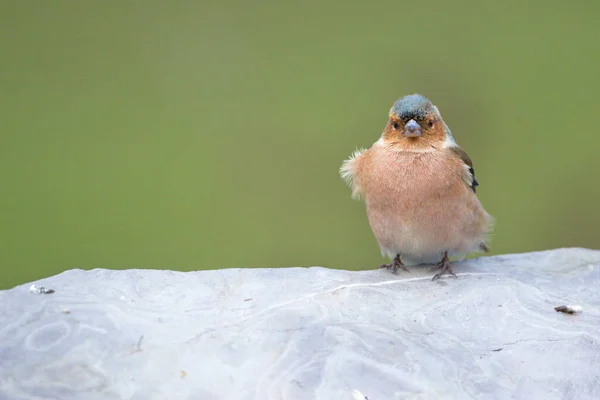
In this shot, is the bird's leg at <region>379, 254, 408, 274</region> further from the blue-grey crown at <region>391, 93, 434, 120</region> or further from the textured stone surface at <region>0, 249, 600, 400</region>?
the blue-grey crown at <region>391, 93, 434, 120</region>

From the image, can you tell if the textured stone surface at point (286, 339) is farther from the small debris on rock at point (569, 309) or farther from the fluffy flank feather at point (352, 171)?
the fluffy flank feather at point (352, 171)

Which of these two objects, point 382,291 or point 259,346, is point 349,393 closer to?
point 259,346

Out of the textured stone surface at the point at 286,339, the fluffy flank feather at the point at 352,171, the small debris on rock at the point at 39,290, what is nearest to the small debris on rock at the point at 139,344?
the textured stone surface at the point at 286,339

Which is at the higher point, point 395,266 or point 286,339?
point 286,339

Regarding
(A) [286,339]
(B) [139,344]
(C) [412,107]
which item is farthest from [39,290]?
(C) [412,107]

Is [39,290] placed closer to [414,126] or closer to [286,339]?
[286,339]

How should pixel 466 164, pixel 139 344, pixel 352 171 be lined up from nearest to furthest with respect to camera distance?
A: 1. pixel 139 344
2. pixel 466 164
3. pixel 352 171
